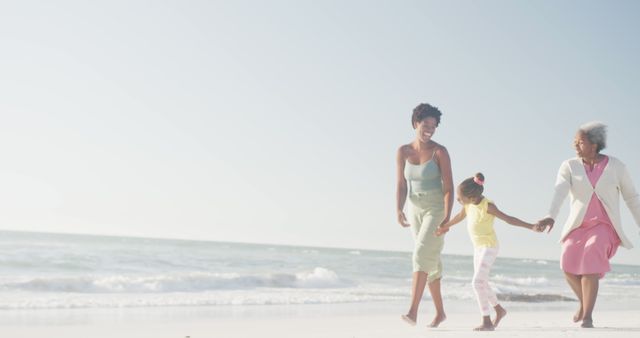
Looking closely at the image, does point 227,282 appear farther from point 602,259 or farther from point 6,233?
point 6,233

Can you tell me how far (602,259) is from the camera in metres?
5.01

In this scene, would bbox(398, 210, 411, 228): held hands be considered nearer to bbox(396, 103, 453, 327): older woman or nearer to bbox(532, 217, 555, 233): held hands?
bbox(396, 103, 453, 327): older woman

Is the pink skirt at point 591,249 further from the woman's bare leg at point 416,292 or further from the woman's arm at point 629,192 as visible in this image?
the woman's bare leg at point 416,292

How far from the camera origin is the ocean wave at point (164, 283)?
1407 cm

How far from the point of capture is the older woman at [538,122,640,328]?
5.00 metres

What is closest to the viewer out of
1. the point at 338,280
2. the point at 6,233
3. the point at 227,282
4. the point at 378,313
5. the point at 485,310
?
the point at 485,310

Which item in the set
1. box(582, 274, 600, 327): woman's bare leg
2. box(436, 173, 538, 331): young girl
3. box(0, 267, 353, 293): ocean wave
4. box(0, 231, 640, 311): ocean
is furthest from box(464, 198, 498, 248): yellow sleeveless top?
box(0, 267, 353, 293): ocean wave

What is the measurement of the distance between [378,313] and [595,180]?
4.75 m

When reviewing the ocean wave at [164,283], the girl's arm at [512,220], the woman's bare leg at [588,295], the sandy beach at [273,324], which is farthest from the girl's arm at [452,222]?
the ocean wave at [164,283]

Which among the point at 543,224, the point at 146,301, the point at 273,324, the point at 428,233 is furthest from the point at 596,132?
the point at 146,301

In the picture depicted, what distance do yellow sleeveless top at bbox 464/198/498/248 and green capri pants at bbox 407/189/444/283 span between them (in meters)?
0.27

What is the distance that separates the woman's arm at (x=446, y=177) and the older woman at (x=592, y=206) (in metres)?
0.74

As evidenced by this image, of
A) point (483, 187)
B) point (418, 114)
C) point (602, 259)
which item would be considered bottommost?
point (602, 259)

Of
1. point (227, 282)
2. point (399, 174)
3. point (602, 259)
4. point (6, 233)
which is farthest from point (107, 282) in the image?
point (6, 233)
